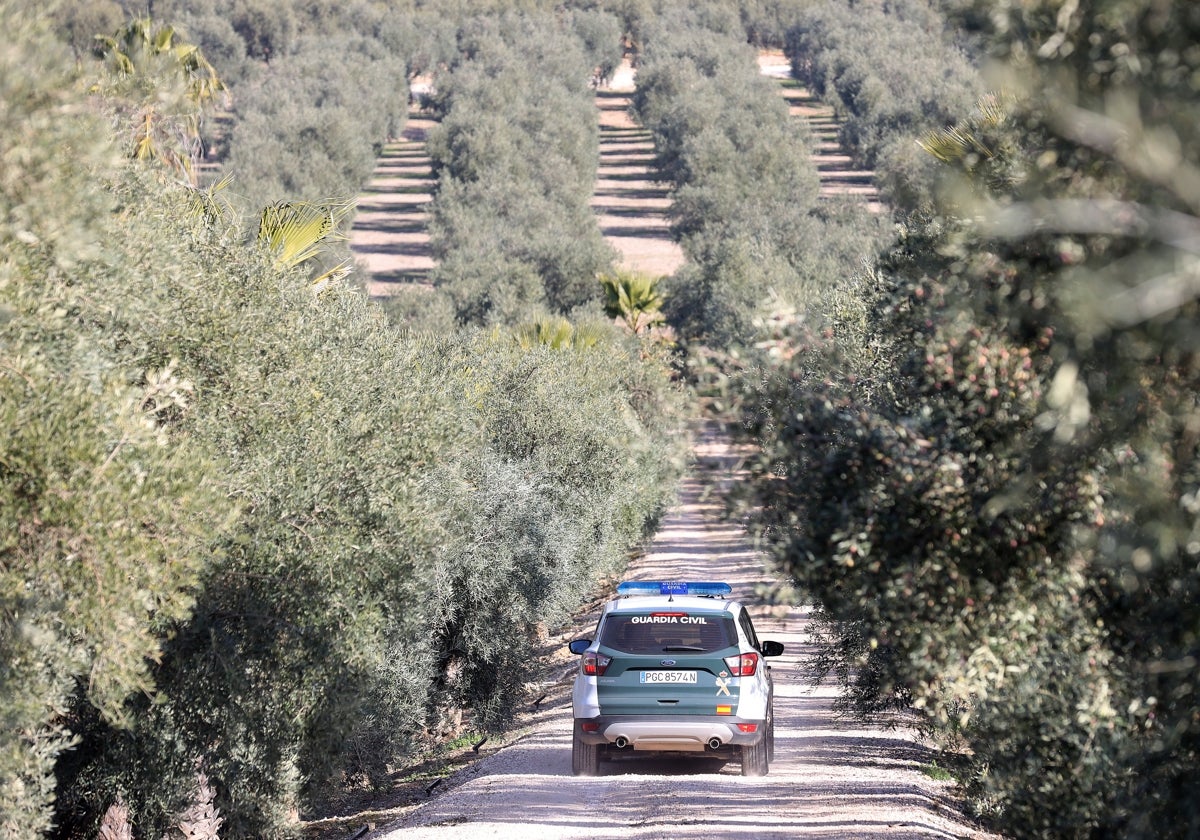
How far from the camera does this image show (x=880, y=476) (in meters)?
6.38

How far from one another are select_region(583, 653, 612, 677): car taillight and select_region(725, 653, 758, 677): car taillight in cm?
123

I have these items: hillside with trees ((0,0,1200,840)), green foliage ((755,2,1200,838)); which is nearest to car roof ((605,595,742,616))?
hillside with trees ((0,0,1200,840))

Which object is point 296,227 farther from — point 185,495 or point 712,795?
point 712,795

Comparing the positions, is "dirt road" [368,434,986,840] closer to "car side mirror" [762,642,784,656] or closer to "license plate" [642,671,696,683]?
"car side mirror" [762,642,784,656]

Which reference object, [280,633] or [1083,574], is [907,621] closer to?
[1083,574]

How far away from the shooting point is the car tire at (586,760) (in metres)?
14.0

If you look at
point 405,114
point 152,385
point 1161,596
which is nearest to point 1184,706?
point 1161,596

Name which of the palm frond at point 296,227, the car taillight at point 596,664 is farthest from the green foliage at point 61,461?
the car taillight at point 596,664

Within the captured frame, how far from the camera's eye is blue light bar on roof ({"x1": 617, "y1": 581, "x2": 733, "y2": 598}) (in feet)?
44.4

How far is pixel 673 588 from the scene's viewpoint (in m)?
13.8

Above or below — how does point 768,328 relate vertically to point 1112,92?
below

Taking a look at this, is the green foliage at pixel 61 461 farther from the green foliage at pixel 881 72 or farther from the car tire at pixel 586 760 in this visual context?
the green foliage at pixel 881 72

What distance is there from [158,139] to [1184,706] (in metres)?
14.6

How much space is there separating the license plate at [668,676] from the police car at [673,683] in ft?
0.03
